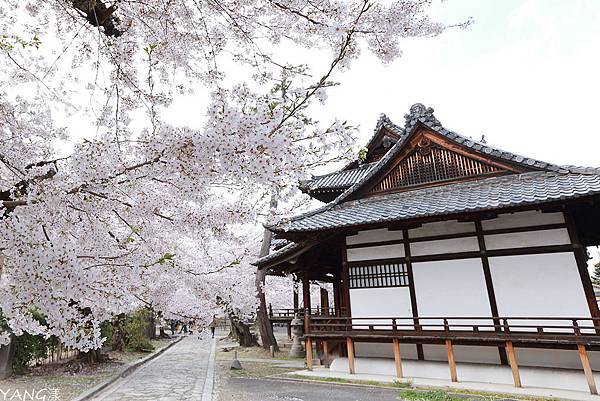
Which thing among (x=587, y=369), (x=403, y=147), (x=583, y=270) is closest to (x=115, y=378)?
(x=403, y=147)

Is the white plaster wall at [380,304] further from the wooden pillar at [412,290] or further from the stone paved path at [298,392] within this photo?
the stone paved path at [298,392]

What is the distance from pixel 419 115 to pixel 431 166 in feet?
5.34

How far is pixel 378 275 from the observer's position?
32.1 ft

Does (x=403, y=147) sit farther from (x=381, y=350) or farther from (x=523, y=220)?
(x=381, y=350)

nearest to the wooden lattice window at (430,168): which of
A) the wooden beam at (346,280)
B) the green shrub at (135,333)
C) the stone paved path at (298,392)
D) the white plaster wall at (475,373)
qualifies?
the wooden beam at (346,280)

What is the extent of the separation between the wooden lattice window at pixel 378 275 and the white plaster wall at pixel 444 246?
1.94 feet

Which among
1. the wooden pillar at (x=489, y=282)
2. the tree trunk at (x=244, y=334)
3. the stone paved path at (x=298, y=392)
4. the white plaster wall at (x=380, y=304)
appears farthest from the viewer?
the tree trunk at (x=244, y=334)

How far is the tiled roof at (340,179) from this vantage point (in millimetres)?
14594

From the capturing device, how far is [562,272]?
25.5ft

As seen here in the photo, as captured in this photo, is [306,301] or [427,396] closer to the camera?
[427,396]

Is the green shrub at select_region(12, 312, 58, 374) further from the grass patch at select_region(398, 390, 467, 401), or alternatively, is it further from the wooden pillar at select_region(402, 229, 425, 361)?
the wooden pillar at select_region(402, 229, 425, 361)

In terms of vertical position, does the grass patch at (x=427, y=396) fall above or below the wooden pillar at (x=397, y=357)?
below

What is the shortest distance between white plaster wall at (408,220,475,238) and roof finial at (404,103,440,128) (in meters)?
3.15

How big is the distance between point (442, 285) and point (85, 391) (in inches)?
361
